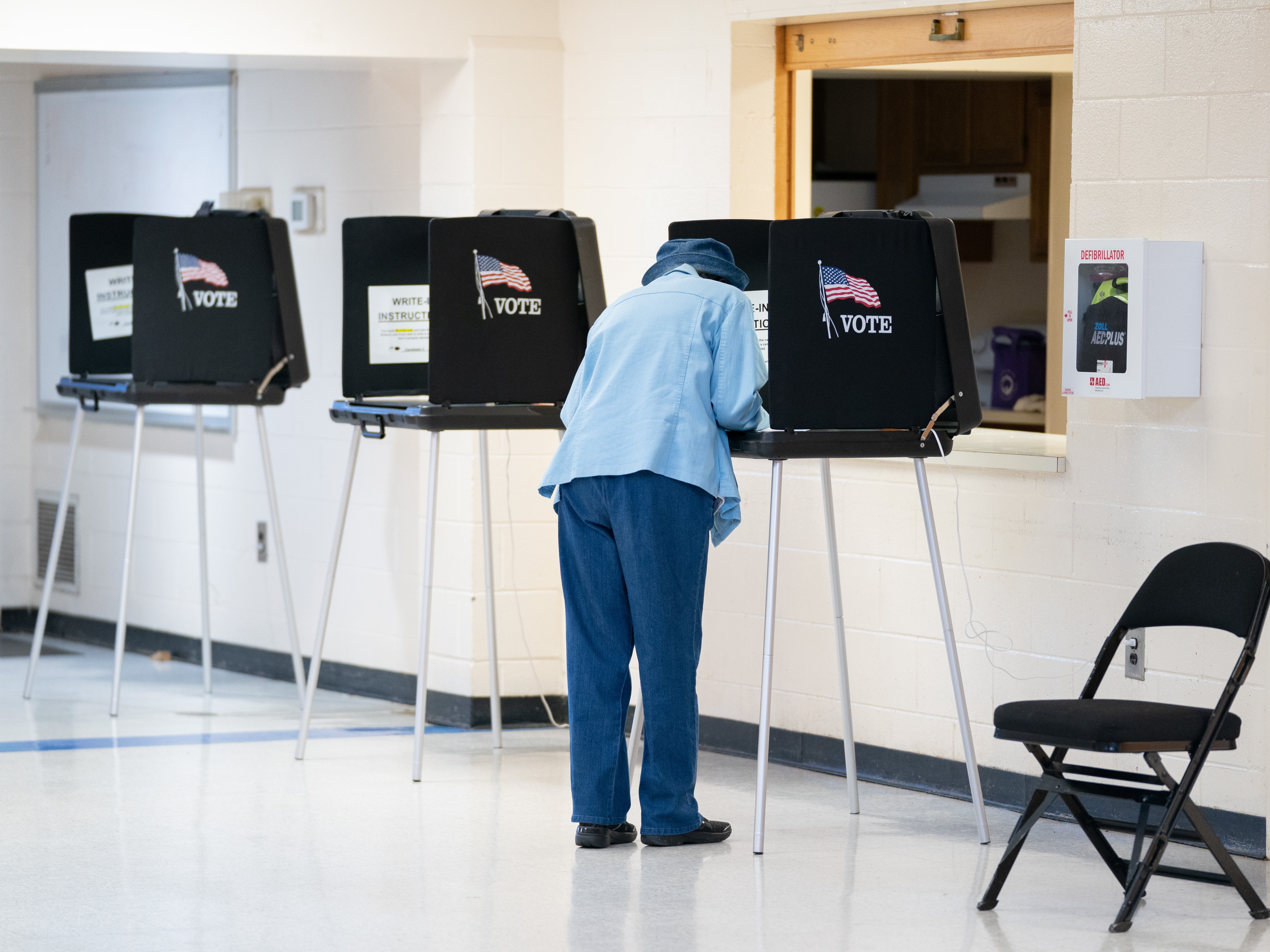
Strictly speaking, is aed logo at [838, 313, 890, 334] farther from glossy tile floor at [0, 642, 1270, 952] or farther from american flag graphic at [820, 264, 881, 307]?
glossy tile floor at [0, 642, 1270, 952]

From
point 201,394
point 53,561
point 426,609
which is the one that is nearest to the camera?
point 426,609

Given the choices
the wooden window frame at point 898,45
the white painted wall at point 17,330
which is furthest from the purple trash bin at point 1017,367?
the white painted wall at point 17,330

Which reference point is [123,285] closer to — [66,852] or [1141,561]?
[66,852]

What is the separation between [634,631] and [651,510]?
311mm

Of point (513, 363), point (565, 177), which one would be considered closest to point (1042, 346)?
point (565, 177)

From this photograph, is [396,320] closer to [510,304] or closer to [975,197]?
[510,304]

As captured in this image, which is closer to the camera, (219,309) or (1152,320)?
(1152,320)

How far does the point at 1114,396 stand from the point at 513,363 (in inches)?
63.4

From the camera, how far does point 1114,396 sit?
4328 millimetres

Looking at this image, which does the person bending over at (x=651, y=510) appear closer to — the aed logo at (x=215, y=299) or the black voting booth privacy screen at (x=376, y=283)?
the black voting booth privacy screen at (x=376, y=283)

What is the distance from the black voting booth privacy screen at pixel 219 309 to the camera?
565 centimetres

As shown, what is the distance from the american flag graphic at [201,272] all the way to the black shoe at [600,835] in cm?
230

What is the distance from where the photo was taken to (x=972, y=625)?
4805 millimetres

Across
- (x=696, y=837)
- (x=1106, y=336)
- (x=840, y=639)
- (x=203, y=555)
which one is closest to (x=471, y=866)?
(x=696, y=837)
